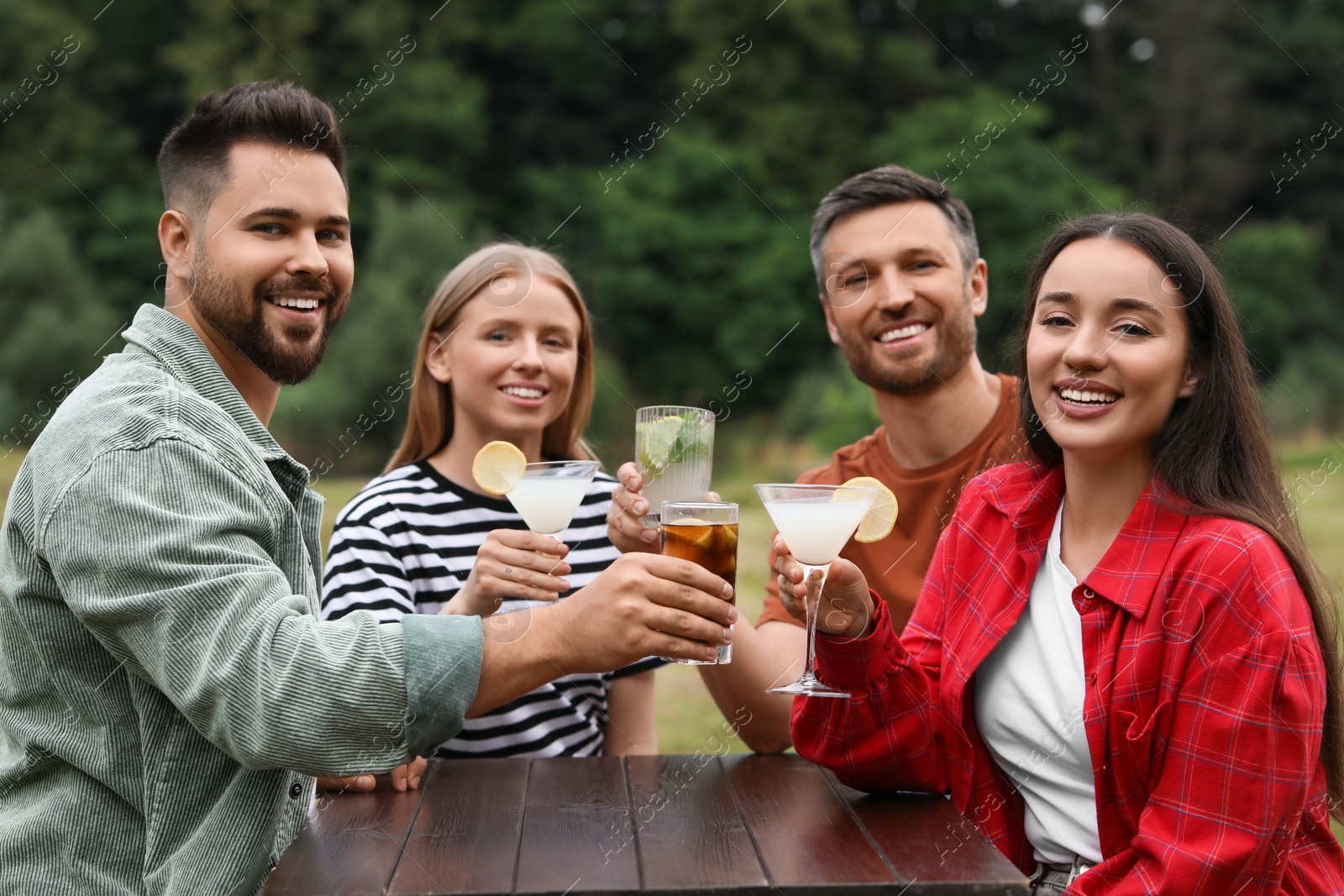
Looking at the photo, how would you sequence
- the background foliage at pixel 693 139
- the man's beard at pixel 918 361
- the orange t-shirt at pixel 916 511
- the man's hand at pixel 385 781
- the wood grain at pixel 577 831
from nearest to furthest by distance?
the wood grain at pixel 577 831 < the man's hand at pixel 385 781 < the orange t-shirt at pixel 916 511 < the man's beard at pixel 918 361 < the background foliage at pixel 693 139

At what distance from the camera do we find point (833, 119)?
29312mm

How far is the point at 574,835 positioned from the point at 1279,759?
1318 mm

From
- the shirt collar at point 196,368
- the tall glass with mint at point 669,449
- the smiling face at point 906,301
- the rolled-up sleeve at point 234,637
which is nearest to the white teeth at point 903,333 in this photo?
the smiling face at point 906,301

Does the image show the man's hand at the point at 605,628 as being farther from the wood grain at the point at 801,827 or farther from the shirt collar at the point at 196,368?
the shirt collar at the point at 196,368

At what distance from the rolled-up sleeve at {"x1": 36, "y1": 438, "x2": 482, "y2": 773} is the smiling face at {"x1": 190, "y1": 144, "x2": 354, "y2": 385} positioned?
26.9 inches

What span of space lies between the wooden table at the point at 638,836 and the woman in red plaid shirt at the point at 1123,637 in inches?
8.0

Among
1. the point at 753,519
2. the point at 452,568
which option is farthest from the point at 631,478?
the point at 753,519

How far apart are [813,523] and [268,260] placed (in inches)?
56.6

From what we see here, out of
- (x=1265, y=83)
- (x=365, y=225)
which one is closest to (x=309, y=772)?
(x=365, y=225)

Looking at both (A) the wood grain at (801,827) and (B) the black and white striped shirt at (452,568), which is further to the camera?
(B) the black and white striped shirt at (452,568)

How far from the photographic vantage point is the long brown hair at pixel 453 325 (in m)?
3.58

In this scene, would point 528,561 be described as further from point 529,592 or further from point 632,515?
point 632,515

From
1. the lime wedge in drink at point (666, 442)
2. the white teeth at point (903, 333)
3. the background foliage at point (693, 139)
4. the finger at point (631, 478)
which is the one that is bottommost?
the finger at point (631, 478)

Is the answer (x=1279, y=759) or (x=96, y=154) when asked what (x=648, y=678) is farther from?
(x=96, y=154)
